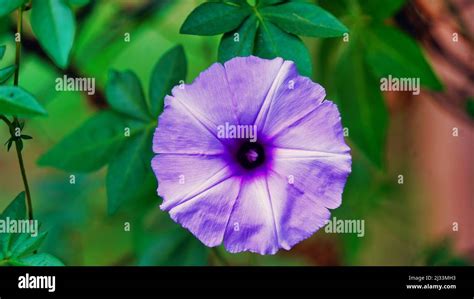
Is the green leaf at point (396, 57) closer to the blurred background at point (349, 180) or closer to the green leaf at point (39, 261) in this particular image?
the blurred background at point (349, 180)

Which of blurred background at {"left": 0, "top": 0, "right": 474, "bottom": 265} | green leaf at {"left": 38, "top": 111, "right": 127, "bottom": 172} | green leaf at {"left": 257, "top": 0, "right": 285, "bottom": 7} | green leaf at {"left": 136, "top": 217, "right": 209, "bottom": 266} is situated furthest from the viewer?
blurred background at {"left": 0, "top": 0, "right": 474, "bottom": 265}

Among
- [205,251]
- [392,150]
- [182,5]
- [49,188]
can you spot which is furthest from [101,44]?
[392,150]

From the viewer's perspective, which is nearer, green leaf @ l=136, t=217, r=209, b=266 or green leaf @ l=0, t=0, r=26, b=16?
green leaf @ l=0, t=0, r=26, b=16

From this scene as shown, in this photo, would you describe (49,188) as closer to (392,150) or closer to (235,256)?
(235,256)

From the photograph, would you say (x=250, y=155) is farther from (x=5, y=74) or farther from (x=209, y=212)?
(x=5, y=74)

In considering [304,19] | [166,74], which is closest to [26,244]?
[166,74]

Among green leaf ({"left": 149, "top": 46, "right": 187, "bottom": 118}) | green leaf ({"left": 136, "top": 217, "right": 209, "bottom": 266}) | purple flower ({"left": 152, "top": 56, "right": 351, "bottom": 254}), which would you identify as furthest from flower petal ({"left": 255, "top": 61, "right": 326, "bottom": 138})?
green leaf ({"left": 136, "top": 217, "right": 209, "bottom": 266})

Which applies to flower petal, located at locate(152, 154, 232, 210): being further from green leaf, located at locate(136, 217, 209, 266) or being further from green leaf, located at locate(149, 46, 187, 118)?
green leaf, located at locate(136, 217, 209, 266)

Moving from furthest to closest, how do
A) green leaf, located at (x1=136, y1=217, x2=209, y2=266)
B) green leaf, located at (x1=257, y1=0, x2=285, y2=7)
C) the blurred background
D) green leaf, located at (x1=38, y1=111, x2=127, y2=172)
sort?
the blurred background → green leaf, located at (x1=136, y1=217, x2=209, y2=266) → green leaf, located at (x1=38, y1=111, x2=127, y2=172) → green leaf, located at (x1=257, y1=0, x2=285, y2=7)

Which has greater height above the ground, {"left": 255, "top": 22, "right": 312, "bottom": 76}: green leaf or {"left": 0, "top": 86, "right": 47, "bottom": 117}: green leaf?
{"left": 255, "top": 22, "right": 312, "bottom": 76}: green leaf
